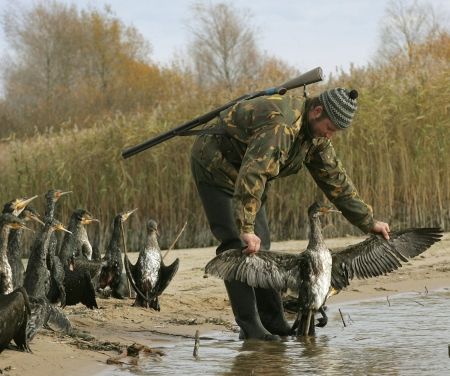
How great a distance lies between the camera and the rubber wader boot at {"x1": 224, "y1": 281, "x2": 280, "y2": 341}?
7.16 m

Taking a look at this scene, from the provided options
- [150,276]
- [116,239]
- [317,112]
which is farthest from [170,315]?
[317,112]

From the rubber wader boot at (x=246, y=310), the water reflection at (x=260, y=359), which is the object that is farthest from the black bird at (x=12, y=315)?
the rubber wader boot at (x=246, y=310)

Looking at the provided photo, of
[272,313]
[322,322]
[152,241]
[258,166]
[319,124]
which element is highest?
[319,124]

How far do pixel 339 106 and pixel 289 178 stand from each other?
8382 millimetres

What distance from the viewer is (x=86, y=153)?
16750mm

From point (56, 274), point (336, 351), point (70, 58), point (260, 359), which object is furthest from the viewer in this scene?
point (70, 58)

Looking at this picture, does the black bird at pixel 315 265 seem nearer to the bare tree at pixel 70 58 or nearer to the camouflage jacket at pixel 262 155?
the camouflage jacket at pixel 262 155

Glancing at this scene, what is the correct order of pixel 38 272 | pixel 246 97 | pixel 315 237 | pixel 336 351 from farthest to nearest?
pixel 315 237 < pixel 38 272 < pixel 246 97 < pixel 336 351

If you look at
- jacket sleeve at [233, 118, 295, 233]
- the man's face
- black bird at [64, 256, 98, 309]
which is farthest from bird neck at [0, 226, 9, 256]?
the man's face

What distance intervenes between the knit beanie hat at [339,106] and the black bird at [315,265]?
1.11m

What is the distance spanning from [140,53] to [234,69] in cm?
708

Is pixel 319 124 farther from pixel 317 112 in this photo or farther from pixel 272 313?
pixel 272 313

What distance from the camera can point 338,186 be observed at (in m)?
7.07

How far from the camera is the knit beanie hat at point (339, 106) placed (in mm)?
6266
